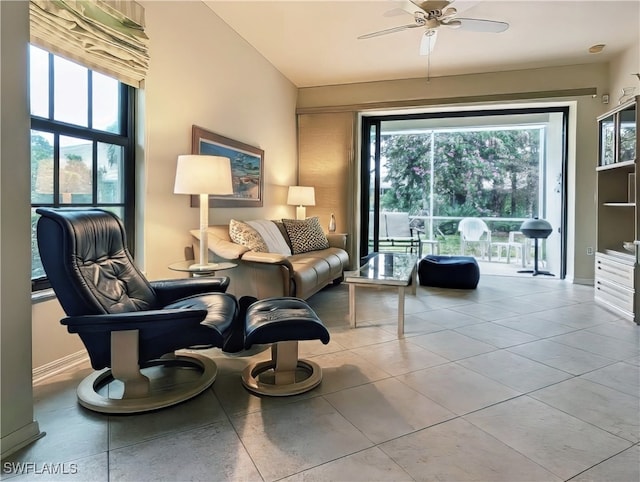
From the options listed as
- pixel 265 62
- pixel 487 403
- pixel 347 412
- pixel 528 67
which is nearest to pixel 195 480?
pixel 347 412

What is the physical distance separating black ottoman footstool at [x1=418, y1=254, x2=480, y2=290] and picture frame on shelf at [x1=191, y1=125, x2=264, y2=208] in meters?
2.32

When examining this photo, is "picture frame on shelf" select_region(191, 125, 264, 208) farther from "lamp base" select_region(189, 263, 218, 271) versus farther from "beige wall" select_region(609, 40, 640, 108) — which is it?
"beige wall" select_region(609, 40, 640, 108)

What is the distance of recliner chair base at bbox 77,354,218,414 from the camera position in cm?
198

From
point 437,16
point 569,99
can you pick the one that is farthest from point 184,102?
point 569,99

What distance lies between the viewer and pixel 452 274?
5.14 metres

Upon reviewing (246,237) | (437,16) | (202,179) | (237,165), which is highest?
(437,16)

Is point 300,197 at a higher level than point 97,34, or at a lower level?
lower

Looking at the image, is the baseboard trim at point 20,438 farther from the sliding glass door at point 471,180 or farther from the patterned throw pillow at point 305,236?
the sliding glass door at point 471,180

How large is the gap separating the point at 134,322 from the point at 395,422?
4.22 feet

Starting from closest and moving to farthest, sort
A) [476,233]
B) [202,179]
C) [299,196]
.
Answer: [202,179] → [299,196] → [476,233]

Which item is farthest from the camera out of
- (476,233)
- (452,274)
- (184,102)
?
(476,233)

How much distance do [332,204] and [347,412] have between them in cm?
454

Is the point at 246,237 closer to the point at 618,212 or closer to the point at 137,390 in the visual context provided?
the point at 137,390

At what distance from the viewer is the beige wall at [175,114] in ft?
10.2
